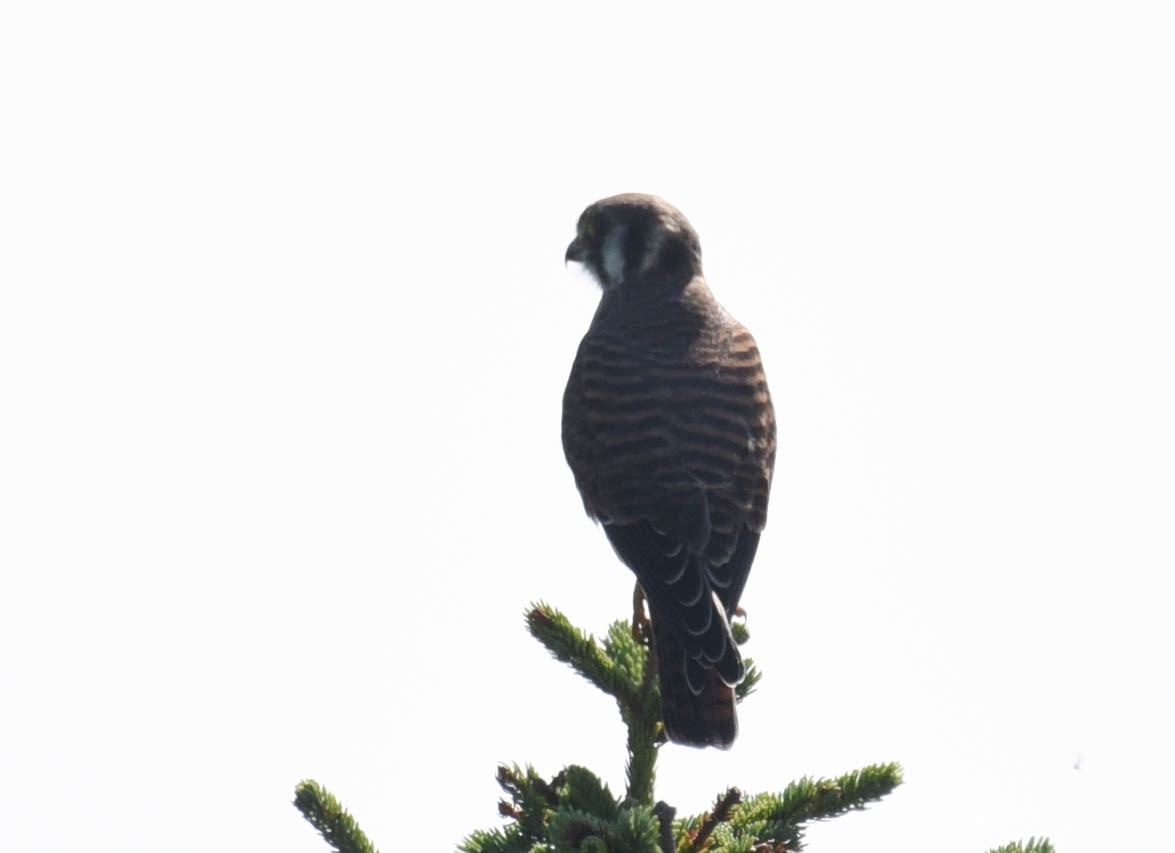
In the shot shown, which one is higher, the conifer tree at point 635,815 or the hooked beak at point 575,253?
the hooked beak at point 575,253

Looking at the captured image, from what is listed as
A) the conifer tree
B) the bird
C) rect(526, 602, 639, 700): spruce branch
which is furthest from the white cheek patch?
the conifer tree

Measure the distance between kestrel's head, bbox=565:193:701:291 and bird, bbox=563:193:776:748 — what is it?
0.29 meters

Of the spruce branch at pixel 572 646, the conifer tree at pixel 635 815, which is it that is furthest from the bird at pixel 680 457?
the conifer tree at pixel 635 815

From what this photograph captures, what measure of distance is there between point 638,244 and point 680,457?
1737mm

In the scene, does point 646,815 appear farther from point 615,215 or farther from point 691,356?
point 615,215

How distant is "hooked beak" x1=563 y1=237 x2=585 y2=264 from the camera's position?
757cm

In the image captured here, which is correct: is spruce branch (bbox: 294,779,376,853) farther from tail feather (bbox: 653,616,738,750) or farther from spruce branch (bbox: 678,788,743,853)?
tail feather (bbox: 653,616,738,750)

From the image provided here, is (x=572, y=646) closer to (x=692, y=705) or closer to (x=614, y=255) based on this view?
(x=692, y=705)

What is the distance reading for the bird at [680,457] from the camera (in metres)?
5.37

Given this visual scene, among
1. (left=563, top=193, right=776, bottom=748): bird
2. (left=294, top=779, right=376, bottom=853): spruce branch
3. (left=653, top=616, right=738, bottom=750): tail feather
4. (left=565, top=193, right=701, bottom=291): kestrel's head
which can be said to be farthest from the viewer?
(left=565, top=193, right=701, bottom=291): kestrel's head

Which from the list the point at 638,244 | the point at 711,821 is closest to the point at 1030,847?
the point at 711,821

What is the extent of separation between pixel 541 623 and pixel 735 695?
911mm

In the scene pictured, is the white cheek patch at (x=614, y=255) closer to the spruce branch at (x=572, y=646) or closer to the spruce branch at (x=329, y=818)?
the spruce branch at (x=572, y=646)

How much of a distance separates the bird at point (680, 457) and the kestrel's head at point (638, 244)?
29cm
